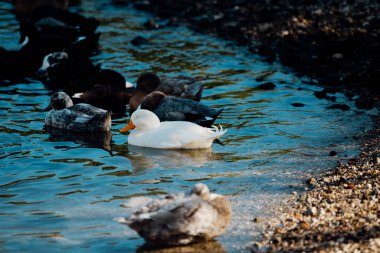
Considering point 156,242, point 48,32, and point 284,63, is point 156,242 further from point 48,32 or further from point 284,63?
point 48,32

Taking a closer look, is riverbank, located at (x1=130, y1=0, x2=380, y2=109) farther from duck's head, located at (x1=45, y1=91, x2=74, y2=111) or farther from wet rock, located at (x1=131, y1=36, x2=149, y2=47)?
duck's head, located at (x1=45, y1=91, x2=74, y2=111)

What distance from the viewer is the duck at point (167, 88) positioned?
11.5 meters

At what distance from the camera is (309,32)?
49.3ft

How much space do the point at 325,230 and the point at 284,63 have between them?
7.97 m

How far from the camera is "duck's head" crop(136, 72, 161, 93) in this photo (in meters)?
11.8

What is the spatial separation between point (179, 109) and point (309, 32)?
552 centimetres

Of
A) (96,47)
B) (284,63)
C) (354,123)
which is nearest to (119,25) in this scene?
(96,47)

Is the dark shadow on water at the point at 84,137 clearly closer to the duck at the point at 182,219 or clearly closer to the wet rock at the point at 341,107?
the wet rock at the point at 341,107

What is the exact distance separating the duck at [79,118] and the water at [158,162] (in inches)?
8.3

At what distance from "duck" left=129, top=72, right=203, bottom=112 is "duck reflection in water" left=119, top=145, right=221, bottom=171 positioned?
199cm

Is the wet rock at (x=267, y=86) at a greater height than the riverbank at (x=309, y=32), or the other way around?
the riverbank at (x=309, y=32)

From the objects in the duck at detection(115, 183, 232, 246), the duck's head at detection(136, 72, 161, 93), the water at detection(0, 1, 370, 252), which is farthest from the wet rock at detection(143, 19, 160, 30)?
the duck at detection(115, 183, 232, 246)

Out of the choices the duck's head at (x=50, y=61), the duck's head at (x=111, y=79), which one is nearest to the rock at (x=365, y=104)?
the duck's head at (x=111, y=79)

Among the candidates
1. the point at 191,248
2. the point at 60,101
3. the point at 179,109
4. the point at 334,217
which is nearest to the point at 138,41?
the point at 60,101
